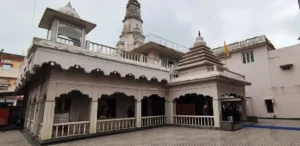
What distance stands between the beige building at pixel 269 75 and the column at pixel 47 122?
19051 mm

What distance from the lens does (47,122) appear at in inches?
298

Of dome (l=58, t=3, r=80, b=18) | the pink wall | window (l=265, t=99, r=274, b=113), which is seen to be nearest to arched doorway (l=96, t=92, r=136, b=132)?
dome (l=58, t=3, r=80, b=18)

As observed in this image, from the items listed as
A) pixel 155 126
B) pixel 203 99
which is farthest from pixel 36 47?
pixel 203 99

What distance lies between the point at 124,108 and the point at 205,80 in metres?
6.63

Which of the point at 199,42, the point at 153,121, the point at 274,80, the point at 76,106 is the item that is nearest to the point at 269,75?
the point at 274,80

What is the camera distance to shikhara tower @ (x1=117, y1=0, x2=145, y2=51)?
76.6ft

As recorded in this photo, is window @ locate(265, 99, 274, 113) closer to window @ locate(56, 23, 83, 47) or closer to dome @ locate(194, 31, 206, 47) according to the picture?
dome @ locate(194, 31, 206, 47)

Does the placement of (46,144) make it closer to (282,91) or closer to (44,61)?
(44,61)

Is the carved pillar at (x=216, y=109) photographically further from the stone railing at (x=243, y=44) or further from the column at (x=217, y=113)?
the stone railing at (x=243, y=44)

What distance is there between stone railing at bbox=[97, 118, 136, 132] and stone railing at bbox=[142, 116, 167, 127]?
3.46ft

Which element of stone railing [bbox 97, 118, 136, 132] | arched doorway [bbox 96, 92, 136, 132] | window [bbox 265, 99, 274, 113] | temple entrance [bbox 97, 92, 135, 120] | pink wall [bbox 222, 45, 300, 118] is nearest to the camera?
stone railing [bbox 97, 118, 136, 132]

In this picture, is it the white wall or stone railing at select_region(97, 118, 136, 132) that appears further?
the white wall

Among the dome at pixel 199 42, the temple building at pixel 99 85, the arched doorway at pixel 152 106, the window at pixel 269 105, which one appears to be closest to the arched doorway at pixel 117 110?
the temple building at pixel 99 85

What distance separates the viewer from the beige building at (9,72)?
29.5 m
